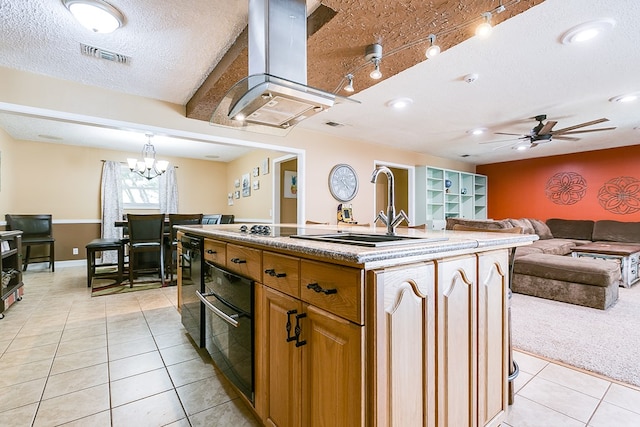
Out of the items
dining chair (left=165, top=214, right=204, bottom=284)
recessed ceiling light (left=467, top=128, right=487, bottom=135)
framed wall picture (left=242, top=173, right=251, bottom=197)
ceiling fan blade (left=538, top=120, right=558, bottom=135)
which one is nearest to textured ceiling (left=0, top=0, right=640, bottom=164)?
ceiling fan blade (left=538, top=120, right=558, bottom=135)

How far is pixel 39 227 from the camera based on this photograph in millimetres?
4887

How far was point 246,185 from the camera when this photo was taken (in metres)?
6.40

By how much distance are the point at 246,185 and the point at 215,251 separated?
4844mm

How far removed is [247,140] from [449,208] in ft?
17.0

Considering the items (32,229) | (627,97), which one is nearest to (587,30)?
(627,97)

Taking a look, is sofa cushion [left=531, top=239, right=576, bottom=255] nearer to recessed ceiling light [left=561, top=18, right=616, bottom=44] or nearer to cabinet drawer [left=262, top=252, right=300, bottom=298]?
recessed ceiling light [left=561, top=18, right=616, bottom=44]

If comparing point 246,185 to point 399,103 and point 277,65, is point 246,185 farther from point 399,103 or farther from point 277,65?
point 277,65

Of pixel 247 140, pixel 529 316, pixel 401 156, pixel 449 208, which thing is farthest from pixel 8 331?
pixel 449 208

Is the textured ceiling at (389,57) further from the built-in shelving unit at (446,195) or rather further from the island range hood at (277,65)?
the built-in shelving unit at (446,195)

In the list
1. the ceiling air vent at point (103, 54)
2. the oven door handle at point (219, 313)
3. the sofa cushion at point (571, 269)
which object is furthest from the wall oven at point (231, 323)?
the sofa cushion at point (571, 269)

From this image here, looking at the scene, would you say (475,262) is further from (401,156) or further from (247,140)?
(401,156)

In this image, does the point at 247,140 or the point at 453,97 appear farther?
the point at 247,140

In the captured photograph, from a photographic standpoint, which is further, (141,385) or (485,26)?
(141,385)

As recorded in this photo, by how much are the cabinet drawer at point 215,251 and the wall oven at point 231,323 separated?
0.04 m
